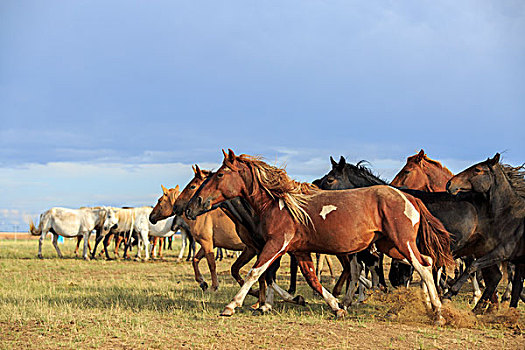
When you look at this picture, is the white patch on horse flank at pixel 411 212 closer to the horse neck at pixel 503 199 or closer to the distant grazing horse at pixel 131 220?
the horse neck at pixel 503 199

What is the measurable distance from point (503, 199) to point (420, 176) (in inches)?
97.1

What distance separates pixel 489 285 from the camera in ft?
26.1

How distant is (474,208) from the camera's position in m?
7.95

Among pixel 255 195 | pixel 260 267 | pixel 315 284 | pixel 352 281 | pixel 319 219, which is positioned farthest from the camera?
pixel 352 281

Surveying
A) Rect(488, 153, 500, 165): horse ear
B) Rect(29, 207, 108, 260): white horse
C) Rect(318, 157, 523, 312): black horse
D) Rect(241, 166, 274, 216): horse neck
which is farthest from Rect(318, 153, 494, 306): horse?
Rect(29, 207, 108, 260): white horse

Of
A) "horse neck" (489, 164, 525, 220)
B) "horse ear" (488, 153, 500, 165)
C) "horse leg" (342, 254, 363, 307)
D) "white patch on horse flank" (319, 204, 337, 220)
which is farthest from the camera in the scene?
"horse leg" (342, 254, 363, 307)

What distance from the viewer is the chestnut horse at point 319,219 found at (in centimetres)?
686

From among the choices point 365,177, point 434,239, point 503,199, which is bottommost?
point 434,239

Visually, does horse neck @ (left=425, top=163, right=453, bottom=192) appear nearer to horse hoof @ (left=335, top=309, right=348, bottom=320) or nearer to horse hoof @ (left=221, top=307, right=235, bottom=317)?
horse hoof @ (left=335, top=309, right=348, bottom=320)

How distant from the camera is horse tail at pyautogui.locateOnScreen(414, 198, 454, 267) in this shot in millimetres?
7102

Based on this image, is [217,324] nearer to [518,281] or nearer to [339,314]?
[339,314]

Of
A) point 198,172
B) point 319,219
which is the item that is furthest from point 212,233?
point 319,219

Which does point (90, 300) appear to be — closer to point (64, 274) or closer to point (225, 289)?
point (225, 289)

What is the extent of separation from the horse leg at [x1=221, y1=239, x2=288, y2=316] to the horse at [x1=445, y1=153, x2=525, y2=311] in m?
2.55
